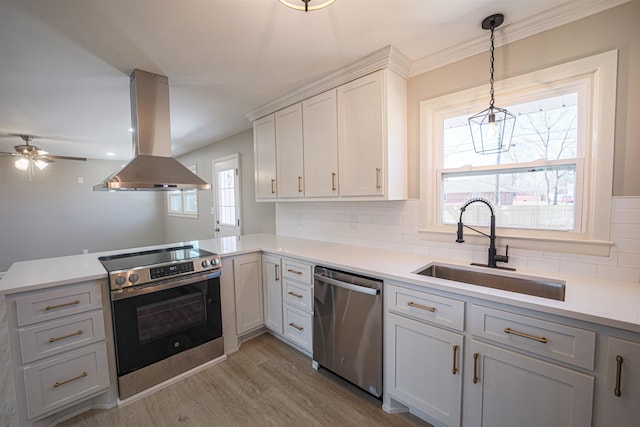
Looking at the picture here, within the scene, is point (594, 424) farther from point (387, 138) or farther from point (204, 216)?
point (204, 216)

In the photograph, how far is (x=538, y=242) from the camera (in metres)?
1.72

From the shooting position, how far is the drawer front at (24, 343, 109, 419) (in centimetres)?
160

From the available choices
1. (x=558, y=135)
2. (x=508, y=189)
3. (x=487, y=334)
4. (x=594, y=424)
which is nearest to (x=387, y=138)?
(x=508, y=189)

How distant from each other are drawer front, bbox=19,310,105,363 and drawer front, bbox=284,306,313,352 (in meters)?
1.37

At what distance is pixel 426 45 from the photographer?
6.24 feet

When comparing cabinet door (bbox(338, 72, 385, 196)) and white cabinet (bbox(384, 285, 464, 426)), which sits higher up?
cabinet door (bbox(338, 72, 385, 196))

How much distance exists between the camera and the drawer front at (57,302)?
1.57 metres

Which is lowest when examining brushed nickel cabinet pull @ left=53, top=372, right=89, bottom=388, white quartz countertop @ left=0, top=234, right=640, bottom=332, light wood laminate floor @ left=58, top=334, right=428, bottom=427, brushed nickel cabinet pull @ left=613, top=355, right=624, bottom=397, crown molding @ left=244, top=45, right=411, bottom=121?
light wood laminate floor @ left=58, top=334, right=428, bottom=427

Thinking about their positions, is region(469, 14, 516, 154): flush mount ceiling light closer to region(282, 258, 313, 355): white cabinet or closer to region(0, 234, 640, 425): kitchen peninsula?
region(0, 234, 640, 425): kitchen peninsula

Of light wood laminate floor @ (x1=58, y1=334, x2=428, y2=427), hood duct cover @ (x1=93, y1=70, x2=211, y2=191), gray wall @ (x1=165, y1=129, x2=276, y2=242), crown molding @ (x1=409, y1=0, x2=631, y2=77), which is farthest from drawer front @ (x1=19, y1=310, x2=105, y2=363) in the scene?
crown molding @ (x1=409, y1=0, x2=631, y2=77)

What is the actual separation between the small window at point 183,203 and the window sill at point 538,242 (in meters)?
4.86

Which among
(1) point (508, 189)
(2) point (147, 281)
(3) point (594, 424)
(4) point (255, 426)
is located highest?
(1) point (508, 189)

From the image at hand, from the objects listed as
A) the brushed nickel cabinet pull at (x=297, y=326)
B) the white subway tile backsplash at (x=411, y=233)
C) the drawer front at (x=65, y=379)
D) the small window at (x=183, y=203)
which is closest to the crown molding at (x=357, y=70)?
the white subway tile backsplash at (x=411, y=233)

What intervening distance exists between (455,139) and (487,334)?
1.41m
